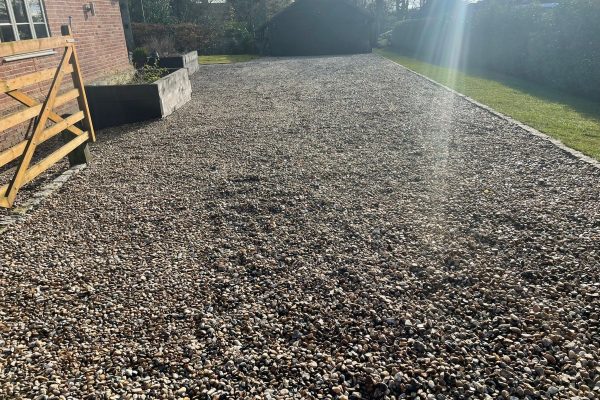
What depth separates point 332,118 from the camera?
9.59 metres

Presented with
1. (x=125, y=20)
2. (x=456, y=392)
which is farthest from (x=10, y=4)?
(x=125, y=20)

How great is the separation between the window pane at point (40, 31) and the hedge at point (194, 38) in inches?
617

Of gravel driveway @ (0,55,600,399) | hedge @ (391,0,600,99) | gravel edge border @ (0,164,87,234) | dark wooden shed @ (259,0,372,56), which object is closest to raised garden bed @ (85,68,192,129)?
gravel driveway @ (0,55,600,399)

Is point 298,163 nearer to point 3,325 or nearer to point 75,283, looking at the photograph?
point 75,283

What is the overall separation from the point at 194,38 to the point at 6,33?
22.3 meters

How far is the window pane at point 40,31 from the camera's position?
29.0 feet

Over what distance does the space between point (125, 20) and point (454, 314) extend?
22541 millimetres

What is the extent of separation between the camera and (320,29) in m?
29.5

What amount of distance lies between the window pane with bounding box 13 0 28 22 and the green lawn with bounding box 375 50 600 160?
33.1ft

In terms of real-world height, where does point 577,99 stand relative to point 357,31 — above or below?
below

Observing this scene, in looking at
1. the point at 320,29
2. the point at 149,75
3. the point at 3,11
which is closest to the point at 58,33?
the point at 3,11

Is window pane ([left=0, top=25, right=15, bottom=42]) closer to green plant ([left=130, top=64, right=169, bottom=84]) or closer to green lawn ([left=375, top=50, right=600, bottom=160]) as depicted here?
green plant ([left=130, top=64, right=169, bottom=84])

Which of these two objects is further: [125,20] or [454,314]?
[125,20]

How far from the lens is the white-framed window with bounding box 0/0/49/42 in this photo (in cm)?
781
